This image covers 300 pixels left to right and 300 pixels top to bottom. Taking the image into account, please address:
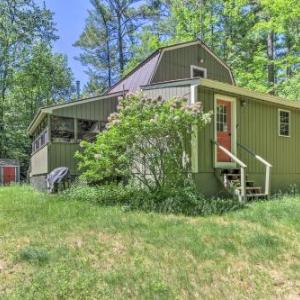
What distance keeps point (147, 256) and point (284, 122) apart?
939 cm

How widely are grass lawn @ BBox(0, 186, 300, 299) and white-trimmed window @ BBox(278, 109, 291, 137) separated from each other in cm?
584

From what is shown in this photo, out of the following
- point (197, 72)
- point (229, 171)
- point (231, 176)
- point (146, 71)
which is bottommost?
point (231, 176)

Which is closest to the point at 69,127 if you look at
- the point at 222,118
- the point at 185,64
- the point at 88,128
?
the point at 88,128

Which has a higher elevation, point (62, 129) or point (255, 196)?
point (62, 129)

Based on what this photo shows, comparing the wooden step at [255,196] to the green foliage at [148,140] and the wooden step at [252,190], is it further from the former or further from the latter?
the green foliage at [148,140]

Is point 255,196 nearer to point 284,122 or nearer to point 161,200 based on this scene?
point 161,200

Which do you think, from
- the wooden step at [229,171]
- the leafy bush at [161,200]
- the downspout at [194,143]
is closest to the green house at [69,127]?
the leafy bush at [161,200]

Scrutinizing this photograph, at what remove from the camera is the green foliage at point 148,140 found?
9469 mm

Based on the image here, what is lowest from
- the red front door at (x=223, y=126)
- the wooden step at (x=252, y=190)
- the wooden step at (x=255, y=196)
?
the wooden step at (x=255, y=196)

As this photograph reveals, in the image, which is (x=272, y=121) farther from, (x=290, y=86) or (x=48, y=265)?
(x=48, y=265)

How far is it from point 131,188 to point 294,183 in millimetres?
6293

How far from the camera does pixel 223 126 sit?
465 inches

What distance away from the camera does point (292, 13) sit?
18.4 m

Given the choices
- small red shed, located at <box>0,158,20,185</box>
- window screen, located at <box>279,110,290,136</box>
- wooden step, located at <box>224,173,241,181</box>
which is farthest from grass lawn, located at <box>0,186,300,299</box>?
small red shed, located at <box>0,158,20,185</box>
